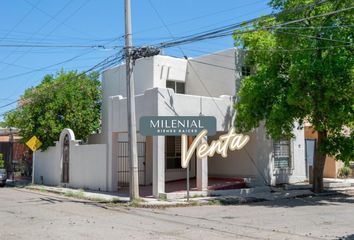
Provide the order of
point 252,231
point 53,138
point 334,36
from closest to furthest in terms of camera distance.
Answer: point 252,231, point 334,36, point 53,138

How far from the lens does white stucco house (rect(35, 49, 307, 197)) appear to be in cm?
2111

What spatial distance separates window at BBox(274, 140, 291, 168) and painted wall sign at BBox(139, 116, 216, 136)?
21.8ft

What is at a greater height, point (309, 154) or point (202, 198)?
point (309, 154)

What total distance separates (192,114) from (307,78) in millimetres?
5463

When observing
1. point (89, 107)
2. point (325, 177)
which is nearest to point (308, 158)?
point (325, 177)

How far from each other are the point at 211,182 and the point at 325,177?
9.16 m

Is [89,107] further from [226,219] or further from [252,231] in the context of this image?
[252,231]

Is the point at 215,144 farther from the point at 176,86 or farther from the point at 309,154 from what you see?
the point at 309,154

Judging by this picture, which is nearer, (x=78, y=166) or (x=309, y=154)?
(x=78, y=166)

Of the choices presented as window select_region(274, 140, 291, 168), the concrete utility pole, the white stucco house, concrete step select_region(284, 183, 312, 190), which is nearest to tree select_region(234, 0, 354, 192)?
concrete step select_region(284, 183, 312, 190)

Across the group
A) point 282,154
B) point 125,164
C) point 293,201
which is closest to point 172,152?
point 125,164

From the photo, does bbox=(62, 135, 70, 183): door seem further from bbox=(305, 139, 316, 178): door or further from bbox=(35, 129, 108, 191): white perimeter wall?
bbox=(305, 139, 316, 178): door

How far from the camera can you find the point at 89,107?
28.4 meters

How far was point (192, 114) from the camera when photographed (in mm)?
20891
